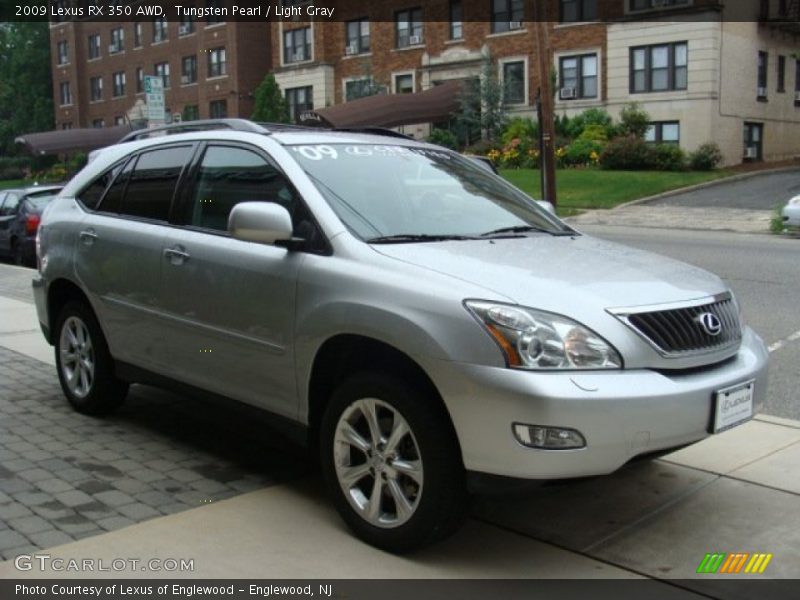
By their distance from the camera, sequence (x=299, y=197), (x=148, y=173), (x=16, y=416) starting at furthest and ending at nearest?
(x=16, y=416) → (x=148, y=173) → (x=299, y=197)

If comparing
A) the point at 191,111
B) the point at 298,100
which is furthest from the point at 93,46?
the point at 298,100

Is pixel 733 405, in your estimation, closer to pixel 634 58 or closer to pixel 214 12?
pixel 634 58

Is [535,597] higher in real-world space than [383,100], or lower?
lower

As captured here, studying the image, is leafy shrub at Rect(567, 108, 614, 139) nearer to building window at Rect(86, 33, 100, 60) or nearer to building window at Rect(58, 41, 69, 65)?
building window at Rect(86, 33, 100, 60)

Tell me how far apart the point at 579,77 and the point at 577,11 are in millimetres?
2699

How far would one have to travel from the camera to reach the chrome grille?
3572 mm

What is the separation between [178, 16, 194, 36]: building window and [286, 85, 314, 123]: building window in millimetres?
9385

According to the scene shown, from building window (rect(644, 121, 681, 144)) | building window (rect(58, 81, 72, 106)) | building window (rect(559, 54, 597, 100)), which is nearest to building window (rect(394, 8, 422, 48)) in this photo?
building window (rect(559, 54, 597, 100))

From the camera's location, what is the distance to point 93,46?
64.6 m

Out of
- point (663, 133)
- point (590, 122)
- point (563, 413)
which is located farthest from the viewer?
point (590, 122)

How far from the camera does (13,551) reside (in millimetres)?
3826

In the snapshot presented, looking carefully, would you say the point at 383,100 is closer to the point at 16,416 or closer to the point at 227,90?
the point at 227,90

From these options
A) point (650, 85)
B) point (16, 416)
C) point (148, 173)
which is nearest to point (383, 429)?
point (148, 173)

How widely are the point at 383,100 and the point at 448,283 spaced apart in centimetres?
3534
